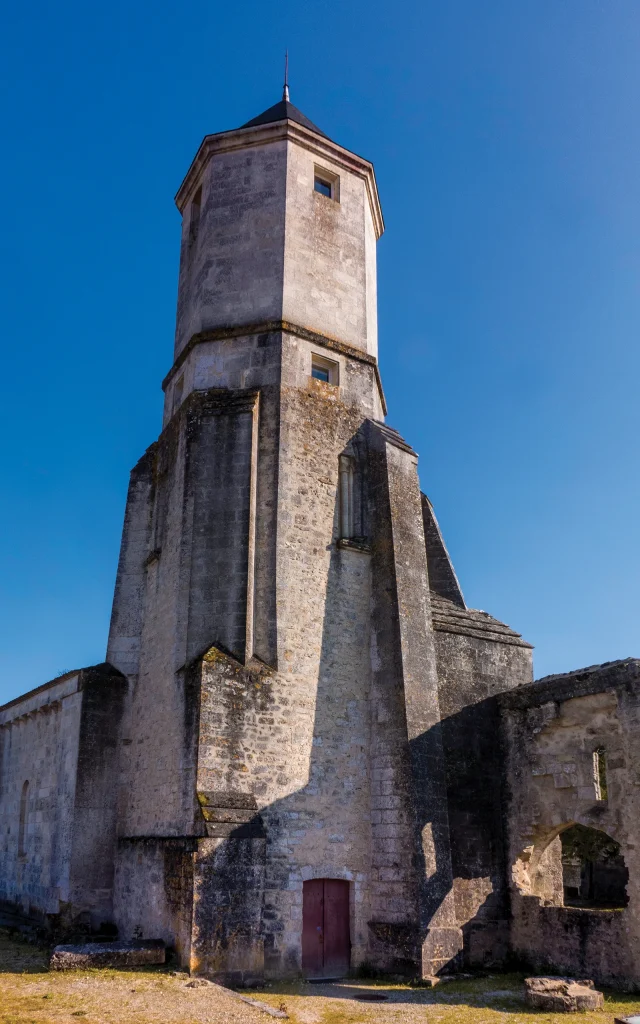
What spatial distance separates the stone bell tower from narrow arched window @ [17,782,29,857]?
4848 millimetres

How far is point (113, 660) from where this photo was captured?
15133 millimetres

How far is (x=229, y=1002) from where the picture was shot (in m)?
9.34

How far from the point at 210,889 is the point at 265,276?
10.5 m

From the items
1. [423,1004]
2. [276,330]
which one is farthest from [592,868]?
[276,330]

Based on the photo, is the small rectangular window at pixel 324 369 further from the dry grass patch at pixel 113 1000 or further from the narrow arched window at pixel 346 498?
the dry grass patch at pixel 113 1000

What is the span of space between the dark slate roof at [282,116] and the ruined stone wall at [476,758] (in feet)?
32.9

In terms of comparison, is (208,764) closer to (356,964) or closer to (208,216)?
(356,964)

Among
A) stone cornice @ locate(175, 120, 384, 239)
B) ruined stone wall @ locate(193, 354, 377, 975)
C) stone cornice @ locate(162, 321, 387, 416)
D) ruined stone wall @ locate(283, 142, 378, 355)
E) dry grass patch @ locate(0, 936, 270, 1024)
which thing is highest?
Result: stone cornice @ locate(175, 120, 384, 239)

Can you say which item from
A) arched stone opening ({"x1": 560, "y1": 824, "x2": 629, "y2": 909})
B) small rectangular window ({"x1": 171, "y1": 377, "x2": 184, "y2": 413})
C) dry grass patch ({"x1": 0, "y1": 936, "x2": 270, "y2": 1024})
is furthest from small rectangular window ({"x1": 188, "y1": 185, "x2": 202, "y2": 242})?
arched stone opening ({"x1": 560, "y1": 824, "x2": 629, "y2": 909})

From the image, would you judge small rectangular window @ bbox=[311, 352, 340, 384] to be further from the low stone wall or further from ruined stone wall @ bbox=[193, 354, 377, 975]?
the low stone wall

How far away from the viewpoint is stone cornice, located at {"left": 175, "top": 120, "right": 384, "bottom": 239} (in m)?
16.5

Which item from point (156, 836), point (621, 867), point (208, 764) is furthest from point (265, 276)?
point (621, 867)

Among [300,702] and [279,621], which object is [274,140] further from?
[300,702]

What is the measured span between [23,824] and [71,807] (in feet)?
15.9
